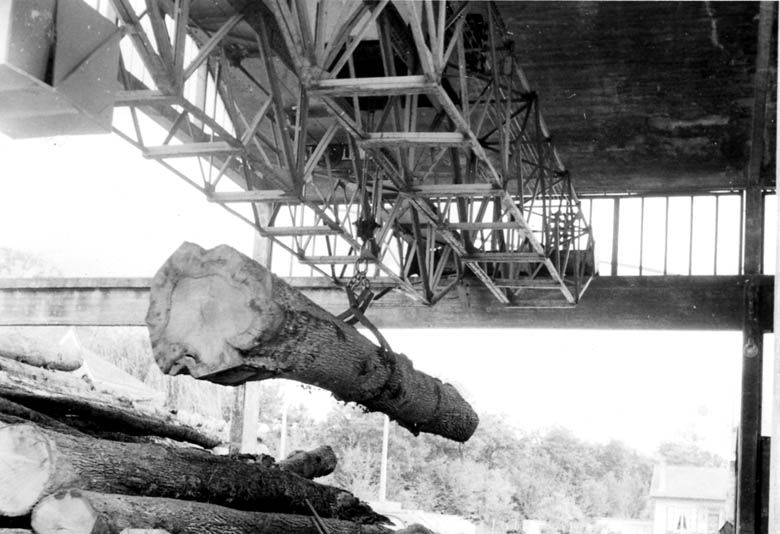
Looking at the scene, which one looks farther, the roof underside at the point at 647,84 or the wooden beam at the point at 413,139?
the roof underside at the point at 647,84

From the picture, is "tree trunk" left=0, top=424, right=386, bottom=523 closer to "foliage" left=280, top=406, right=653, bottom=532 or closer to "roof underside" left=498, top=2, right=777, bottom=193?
"roof underside" left=498, top=2, right=777, bottom=193

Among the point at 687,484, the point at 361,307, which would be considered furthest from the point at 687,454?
the point at 361,307

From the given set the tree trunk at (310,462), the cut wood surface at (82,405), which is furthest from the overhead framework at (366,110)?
the cut wood surface at (82,405)

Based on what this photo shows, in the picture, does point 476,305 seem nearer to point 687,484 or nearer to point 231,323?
point 231,323

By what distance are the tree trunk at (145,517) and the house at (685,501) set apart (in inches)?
1822

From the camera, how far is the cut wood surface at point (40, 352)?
10973mm

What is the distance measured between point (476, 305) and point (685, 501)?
37628mm

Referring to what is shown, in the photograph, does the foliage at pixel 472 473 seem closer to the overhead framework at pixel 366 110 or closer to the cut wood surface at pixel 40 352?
the overhead framework at pixel 366 110

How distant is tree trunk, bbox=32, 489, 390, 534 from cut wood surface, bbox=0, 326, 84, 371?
16.3 ft

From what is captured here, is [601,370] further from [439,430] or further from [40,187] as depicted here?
[439,430]

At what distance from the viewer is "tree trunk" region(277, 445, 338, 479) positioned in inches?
372

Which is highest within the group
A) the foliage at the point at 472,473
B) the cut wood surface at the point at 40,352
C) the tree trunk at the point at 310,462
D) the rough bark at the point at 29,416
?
the cut wood surface at the point at 40,352

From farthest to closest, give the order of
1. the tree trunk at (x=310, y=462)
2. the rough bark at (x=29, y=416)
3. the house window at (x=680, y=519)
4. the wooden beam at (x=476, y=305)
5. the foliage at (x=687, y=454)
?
the foliage at (x=687, y=454) < the house window at (x=680, y=519) < the wooden beam at (x=476, y=305) < the tree trunk at (x=310, y=462) < the rough bark at (x=29, y=416)

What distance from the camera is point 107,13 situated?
38.8 feet
